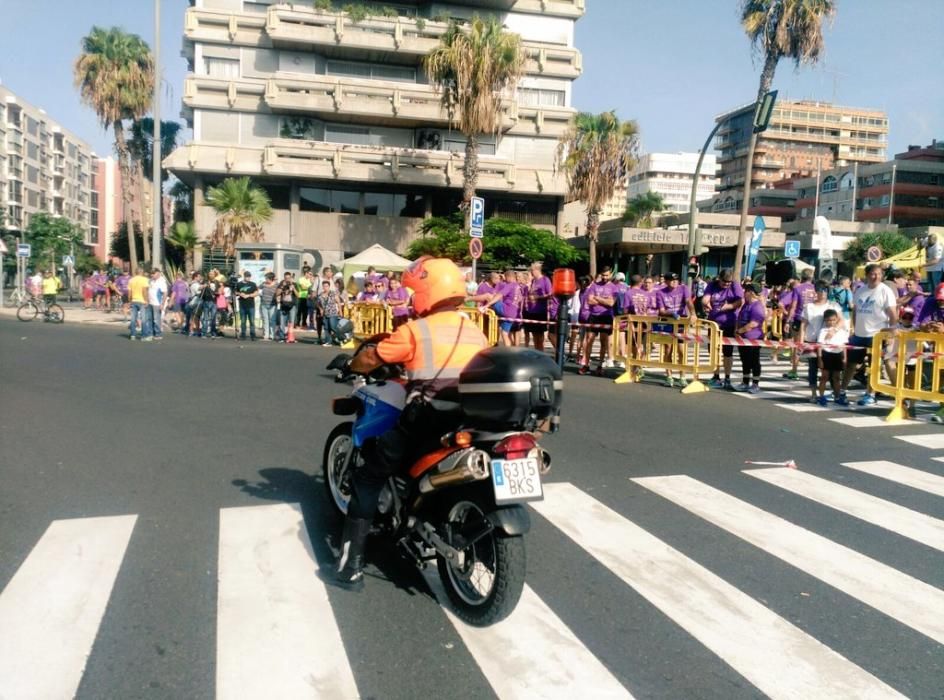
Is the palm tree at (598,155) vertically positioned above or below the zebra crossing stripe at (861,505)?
above

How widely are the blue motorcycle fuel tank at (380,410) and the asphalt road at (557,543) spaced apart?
2.64ft

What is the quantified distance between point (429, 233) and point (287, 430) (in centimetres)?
2991

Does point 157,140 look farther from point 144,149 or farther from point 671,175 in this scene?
point 671,175

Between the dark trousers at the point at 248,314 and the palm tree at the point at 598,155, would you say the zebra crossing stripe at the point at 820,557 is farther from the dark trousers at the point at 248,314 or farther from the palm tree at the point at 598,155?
the palm tree at the point at 598,155

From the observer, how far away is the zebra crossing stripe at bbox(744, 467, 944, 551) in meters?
5.23

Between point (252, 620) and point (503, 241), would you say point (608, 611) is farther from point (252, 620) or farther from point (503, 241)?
point (503, 241)

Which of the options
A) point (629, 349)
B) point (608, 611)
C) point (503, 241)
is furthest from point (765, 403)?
point (503, 241)

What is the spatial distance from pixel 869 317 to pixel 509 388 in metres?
9.16

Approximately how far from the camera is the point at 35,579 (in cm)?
407

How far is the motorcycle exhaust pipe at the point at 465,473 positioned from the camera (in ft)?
11.4

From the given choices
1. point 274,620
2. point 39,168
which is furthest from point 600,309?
point 39,168

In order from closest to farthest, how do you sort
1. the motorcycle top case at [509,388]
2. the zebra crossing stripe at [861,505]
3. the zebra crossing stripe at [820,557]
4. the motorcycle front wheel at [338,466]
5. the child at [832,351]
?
1. the motorcycle top case at [509,388]
2. the zebra crossing stripe at [820,557]
3. the motorcycle front wheel at [338,466]
4. the zebra crossing stripe at [861,505]
5. the child at [832,351]

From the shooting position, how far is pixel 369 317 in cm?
1617

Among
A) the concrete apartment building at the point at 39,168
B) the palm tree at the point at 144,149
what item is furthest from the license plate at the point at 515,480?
the concrete apartment building at the point at 39,168
